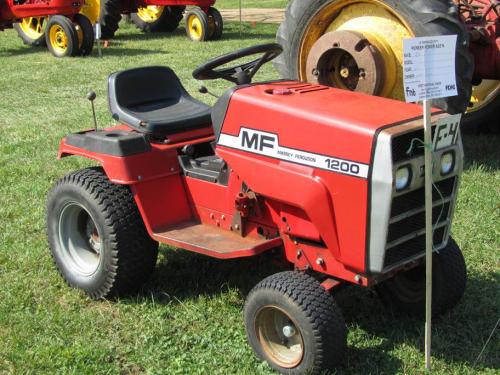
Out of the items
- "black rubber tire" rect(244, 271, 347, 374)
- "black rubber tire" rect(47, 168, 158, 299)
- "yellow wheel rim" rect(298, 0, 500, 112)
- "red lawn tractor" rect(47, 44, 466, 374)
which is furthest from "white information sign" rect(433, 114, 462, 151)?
"yellow wheel rim" rect(298, 0, 500, 112)

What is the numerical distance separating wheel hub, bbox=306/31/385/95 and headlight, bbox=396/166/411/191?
230 cm

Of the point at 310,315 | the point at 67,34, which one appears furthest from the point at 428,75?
the point at 67,34

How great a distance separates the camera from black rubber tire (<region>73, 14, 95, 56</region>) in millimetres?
12266

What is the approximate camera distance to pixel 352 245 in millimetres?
2867

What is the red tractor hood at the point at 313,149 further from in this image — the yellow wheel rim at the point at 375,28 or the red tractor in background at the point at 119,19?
the red tractor in background at the point at 119,19

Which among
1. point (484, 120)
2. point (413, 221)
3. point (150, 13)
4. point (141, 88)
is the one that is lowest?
point (150, 13)

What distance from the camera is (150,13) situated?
16.2m

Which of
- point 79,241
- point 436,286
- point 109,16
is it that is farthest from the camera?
point 109,16

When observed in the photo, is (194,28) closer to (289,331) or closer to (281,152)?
(281,152)

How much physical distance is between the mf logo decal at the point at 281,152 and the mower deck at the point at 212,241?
43 cm

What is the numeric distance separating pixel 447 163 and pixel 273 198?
2.40 ft

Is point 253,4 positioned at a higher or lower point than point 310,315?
lower

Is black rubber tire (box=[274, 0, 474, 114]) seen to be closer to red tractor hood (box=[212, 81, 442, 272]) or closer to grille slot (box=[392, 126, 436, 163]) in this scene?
red tractor hood (box=[212, 81, 442, 272])

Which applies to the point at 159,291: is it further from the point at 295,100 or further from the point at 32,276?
the point at 295,100
